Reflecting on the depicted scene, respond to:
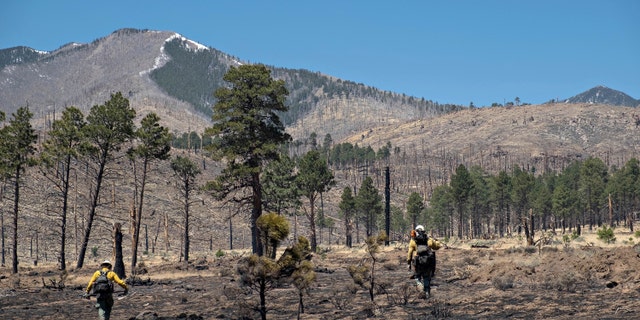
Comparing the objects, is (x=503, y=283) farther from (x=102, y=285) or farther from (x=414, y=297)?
(x=102, y=285)

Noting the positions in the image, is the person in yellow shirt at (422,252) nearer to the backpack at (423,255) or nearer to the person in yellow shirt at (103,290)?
the backpack at (423,255)

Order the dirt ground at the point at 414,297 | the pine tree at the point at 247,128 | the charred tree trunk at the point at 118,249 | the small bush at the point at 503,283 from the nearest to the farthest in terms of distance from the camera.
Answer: the dirt ground at the point at 414,297 < the small bush at the point at 503,283 < the charred tree trunk at the point at 118,249 < the pine tree at the point at 247,128

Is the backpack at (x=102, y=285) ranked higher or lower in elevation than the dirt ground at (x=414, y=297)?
higher

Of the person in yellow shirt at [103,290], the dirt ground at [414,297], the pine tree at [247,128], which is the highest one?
the pine tree at [247,128]

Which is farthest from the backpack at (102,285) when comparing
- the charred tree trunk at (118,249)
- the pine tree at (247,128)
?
the pine tree at (247,128)

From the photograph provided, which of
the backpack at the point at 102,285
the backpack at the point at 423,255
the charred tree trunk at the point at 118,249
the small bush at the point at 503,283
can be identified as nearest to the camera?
the backpack at the point at 102,285

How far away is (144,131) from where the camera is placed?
4116cm

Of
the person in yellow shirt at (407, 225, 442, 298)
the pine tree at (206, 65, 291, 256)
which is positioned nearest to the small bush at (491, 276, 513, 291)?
the person in yellow shirt at (407, 225, 442, 298)

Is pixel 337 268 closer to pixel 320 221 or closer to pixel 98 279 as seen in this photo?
pixel 98 279

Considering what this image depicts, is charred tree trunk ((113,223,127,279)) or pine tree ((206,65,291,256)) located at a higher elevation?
pine tree ((206,65,291,256))

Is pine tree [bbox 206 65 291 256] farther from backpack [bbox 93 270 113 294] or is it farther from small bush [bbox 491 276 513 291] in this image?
backpack [bbox 93 270 113 294]

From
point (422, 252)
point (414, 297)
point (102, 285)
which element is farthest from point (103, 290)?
point (414, 297)

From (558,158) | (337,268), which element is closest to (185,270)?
(337,268)

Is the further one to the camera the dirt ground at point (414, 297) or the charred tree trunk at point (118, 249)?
the charred tree trunk at point (118, 249)
